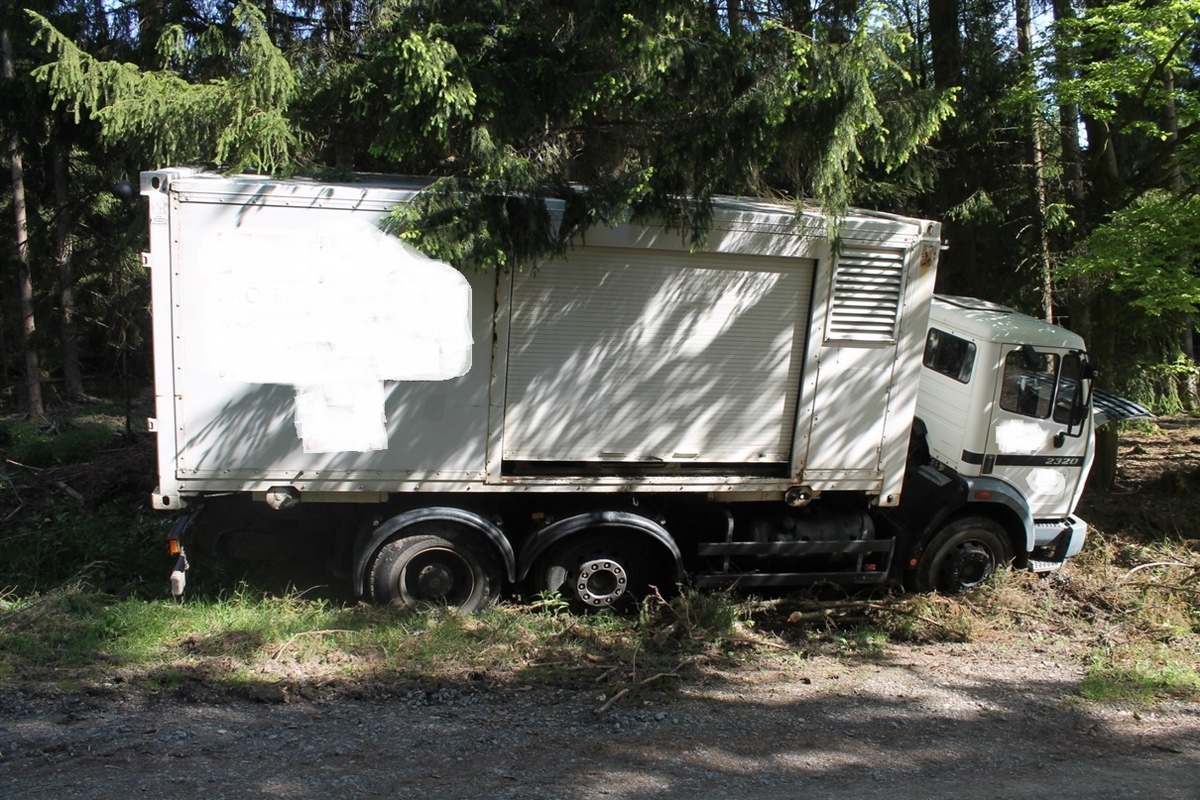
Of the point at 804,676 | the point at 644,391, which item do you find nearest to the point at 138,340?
the point at 644,391

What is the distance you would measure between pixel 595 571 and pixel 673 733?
1938 mm

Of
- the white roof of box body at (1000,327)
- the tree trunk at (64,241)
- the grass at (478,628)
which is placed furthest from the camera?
the tree trunk at (64,241)

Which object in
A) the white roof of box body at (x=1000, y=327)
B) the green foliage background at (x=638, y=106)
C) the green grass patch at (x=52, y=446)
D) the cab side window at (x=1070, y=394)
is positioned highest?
the green foliage background at (x=638, y=106)

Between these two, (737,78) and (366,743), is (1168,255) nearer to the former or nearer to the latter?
(737,78)

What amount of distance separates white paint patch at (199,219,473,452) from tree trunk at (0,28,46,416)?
11365 mm

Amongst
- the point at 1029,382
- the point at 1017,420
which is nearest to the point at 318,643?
the point at 1017,420

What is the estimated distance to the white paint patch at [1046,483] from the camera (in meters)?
7.52

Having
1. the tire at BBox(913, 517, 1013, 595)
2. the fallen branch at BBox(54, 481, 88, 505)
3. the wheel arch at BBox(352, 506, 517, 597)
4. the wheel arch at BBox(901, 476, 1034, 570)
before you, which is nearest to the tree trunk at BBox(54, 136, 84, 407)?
the fallen branch at BBox(54, 481, 88, 505)

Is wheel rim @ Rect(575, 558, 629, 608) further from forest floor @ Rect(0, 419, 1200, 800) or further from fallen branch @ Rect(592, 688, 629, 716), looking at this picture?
fallen branch @ Rect(592, 688, 629, 716)

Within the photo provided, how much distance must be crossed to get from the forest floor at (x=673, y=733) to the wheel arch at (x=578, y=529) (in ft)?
3.26

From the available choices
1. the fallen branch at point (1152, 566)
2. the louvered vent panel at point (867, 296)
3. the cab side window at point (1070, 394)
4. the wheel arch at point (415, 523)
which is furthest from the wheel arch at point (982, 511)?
the wheel arch at point (415, 523)

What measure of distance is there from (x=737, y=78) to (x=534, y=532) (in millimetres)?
3479

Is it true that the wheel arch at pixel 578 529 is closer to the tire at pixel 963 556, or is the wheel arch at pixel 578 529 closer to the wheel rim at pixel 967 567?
the tire at pixel 963 556

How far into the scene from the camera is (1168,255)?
891 centimetres
